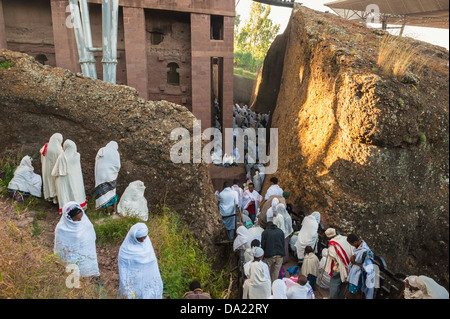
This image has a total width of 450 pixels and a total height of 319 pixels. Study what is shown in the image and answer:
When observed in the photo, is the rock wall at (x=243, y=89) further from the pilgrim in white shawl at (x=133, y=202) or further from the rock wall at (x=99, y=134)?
the pilgrim in white shawl at (x=133, y=202)

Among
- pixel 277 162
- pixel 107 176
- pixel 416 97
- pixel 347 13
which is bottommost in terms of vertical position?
pixel 277 162

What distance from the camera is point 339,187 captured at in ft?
24.3

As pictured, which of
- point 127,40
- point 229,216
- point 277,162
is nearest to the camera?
point 229,216

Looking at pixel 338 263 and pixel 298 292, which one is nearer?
pixel 298 292

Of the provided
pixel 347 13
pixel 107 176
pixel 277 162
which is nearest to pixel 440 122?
pixel 277 162

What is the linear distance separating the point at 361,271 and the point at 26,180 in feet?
21.2

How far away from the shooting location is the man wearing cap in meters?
5.18

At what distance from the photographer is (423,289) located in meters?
4.25

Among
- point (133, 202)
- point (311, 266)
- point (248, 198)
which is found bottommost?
point (248, 198)

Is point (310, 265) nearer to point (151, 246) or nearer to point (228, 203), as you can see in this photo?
point (151, 246)

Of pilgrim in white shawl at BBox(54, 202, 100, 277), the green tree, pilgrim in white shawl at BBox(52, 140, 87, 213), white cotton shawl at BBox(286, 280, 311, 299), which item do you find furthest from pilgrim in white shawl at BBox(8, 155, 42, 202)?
the green tree

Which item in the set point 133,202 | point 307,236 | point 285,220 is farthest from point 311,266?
point 133,202

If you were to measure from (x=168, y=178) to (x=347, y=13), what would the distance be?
13.0m

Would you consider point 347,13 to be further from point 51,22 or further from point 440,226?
point 51,22
